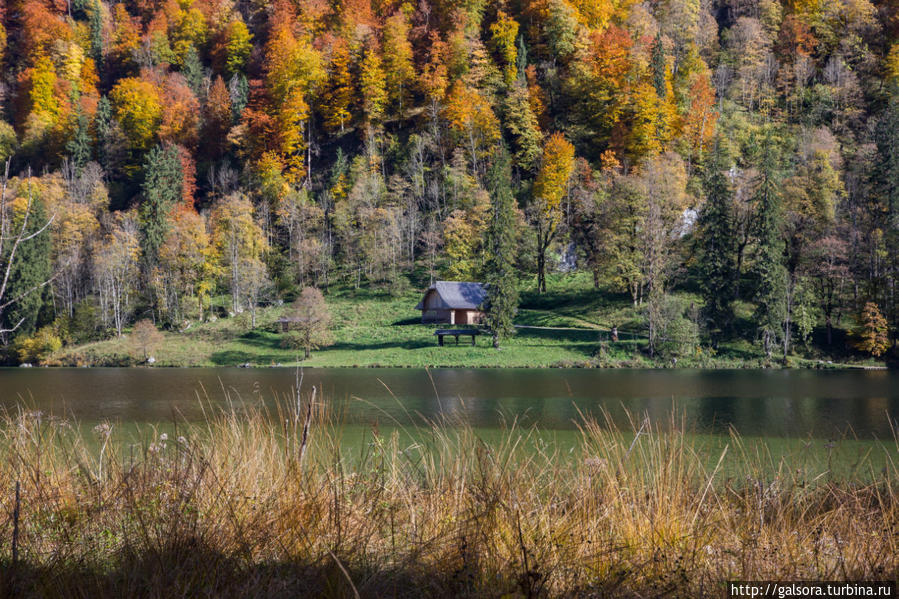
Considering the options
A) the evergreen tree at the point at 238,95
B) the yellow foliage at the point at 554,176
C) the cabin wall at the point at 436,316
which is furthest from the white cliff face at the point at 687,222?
the evergreen tree at the point at 238,95

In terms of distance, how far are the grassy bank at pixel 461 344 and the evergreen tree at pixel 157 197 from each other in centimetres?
1036

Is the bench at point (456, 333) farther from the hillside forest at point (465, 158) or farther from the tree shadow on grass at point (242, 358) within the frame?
the tree shadow on grass at point (242, 358)

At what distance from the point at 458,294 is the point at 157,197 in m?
31.3

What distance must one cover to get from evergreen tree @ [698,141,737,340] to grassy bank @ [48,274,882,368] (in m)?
1.52

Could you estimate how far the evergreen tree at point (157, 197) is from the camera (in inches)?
2092

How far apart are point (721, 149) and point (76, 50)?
82.7 metres

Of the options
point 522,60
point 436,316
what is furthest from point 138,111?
point 436,316

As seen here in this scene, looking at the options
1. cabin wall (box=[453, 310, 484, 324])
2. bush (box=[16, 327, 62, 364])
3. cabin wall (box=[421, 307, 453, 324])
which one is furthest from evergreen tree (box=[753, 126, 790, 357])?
bush (box=[16, 327, 62, 364])

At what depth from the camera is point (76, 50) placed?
276ft

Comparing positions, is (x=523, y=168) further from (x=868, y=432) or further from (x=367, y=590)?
(x=367, y=590)

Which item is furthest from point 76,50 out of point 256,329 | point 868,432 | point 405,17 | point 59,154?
point 868,432

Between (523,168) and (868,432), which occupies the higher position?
(523,168)

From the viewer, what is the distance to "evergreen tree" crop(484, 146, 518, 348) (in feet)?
129

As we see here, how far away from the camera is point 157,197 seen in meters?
57.7
